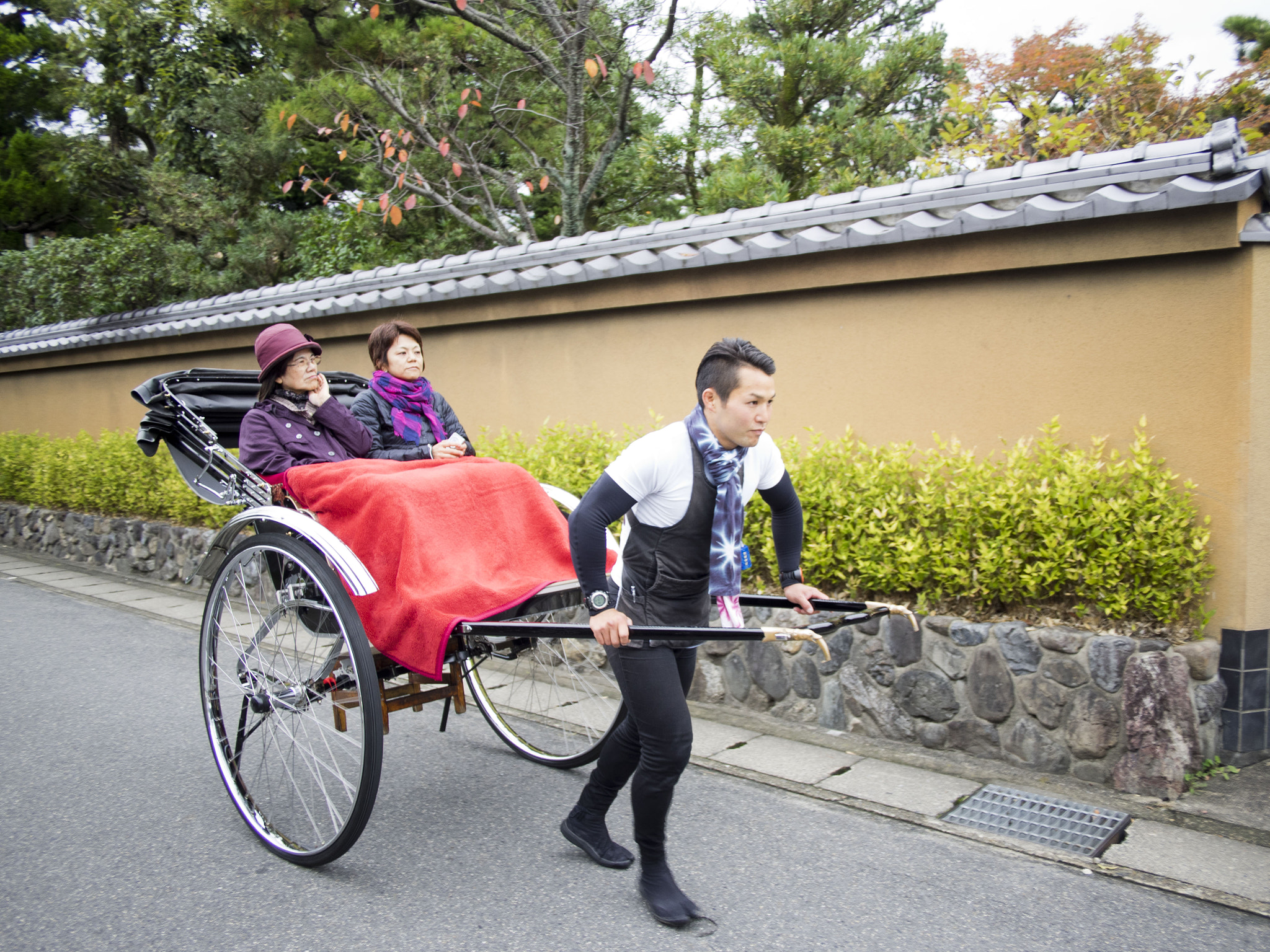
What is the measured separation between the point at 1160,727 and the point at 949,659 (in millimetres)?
826

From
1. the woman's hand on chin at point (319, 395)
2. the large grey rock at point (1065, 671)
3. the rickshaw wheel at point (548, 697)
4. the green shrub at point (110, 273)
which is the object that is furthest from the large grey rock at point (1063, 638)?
the green shrub at point (110, 273)

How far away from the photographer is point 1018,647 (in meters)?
3.89

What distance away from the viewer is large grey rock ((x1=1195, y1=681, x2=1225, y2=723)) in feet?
12.0

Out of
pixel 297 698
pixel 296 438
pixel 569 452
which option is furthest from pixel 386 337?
pixel 569 452

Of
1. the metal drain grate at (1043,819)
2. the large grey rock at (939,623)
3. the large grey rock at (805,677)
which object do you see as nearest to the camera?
the metal drain grate at (1043,819)

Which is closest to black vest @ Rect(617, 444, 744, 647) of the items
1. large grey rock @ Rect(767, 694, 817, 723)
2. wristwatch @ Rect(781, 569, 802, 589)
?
wristwatch @ Rect(781, 569, 802, 589)

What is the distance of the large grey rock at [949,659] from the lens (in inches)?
159

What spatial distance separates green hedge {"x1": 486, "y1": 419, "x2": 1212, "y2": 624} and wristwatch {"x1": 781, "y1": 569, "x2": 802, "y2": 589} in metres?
1.30

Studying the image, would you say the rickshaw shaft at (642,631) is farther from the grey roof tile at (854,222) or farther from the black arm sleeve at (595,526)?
the grey roof tile at (854,222)

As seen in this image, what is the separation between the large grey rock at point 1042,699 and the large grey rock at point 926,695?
29cm

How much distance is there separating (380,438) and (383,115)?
7889mm

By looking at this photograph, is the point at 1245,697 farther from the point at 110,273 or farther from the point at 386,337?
the point at 110,273

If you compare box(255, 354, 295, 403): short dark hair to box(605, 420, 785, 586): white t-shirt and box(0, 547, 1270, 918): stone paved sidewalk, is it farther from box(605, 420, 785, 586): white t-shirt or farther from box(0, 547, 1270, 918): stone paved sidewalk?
box(0, 547, 1270, 918): stone paved sidewalk

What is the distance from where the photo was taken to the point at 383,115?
10.8 meters
